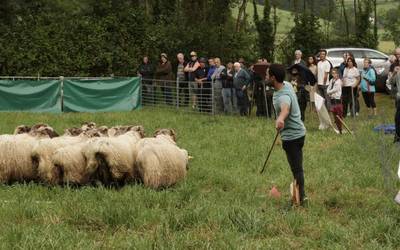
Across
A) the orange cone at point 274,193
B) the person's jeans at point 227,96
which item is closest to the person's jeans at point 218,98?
the person's jeans at point 227,96

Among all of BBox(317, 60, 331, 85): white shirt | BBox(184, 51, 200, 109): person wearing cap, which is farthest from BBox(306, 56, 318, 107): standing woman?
BBox(184, 51, 200, 109): person wearing cap

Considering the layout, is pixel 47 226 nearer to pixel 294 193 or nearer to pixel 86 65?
pixel 294 193

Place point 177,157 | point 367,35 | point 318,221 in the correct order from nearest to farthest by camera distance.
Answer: point 318,221 → point 177,157 → point 367,35

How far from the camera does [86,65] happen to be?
2361cm

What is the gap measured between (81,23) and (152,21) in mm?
3205

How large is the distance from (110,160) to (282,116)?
2.44 meters

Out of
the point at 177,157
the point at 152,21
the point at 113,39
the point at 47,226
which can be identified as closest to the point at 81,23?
the point at 113,39

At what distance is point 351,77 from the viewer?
17.9 m

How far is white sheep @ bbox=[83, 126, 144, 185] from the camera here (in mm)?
8531

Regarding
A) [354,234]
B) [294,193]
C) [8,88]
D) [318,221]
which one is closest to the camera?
[354,234]

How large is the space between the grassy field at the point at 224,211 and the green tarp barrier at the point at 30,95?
8.60 m

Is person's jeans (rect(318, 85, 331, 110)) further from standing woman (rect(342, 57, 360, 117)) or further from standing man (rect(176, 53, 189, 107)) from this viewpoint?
standing man (rect(176, 53, 189, 107))

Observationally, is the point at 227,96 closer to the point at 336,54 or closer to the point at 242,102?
the point at 242,102

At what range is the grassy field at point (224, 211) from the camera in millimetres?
6219
